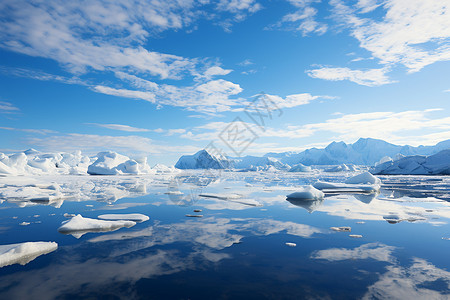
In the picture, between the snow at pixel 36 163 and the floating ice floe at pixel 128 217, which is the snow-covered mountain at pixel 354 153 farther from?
the floating ice floe at pixel 128 217

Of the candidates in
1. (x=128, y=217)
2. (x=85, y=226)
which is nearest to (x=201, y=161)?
(x=128, y=217)

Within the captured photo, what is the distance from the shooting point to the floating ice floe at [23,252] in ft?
11.6

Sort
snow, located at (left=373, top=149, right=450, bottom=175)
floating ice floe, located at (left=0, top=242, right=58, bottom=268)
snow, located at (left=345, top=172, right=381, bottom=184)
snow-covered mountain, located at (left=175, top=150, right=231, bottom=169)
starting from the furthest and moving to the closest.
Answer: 1. snow-covered mountain, located at (left=175, top=150, right=231, bottom=169)
2. snow, located at (left=373, top=149, right=450, bottom=175)
3. snow, located at (left=345, top=172, right=381, bottom=184)
4. floating ice floe, located at (left=0, top=242, right=58, bottom=268)

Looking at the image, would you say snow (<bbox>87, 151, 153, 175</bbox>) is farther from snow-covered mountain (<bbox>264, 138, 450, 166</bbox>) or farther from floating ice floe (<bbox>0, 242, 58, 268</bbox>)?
snow-covered mountain (<bbox>264, 138, 450, 166</bbox>)

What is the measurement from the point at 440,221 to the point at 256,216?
4.53 metres

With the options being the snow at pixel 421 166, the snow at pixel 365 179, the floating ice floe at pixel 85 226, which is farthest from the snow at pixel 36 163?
the snow at pixel 421 166

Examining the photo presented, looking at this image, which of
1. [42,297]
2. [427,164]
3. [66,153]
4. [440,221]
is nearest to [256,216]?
[440,221]

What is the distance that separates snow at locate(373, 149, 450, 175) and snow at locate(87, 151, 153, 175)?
4133cm

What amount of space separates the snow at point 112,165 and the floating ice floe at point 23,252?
32539mm

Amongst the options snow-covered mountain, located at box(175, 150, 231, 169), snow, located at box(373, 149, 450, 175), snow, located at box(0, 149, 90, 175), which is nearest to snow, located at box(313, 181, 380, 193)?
snow, located at box(0, 149, 90, 175)

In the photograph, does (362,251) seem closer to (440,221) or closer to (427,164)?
(440,221)

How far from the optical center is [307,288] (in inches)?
112

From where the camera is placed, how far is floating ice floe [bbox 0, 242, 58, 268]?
3529 millimetres

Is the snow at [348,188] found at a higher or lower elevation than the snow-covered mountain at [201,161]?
lower
